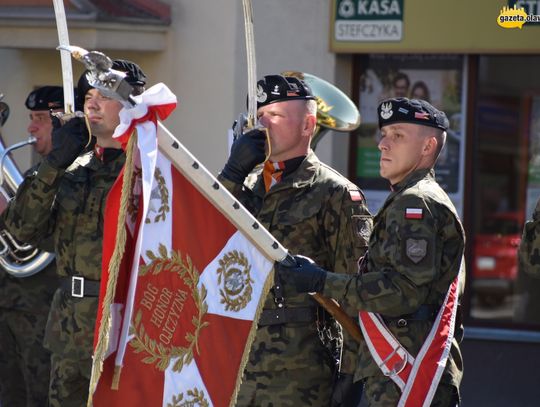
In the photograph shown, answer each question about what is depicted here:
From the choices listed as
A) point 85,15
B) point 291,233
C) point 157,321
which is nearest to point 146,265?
point 157,321

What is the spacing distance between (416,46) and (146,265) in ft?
17.6

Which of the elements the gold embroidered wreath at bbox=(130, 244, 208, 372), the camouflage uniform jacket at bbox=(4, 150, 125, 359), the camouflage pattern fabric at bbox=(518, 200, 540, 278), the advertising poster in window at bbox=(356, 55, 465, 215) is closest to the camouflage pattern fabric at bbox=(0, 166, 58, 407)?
the camouflage uniform jacket at bbox=(4, 150, 125, 359)

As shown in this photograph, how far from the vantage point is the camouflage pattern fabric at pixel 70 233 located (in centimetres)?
612

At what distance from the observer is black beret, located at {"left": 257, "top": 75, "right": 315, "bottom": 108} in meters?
5.64

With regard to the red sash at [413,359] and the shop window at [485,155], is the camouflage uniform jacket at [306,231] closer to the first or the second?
the red sash at [413,359]

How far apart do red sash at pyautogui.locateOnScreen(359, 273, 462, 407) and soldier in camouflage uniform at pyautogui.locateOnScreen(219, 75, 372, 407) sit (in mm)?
342

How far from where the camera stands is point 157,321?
485cm

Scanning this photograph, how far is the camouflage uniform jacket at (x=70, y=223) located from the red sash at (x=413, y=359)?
1691mm

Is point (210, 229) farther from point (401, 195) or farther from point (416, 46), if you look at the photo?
point (416, 46)

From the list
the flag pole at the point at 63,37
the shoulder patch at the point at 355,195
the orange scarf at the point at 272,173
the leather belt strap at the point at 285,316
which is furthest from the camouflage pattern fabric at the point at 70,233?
the shoulder patch at the point at 355,195

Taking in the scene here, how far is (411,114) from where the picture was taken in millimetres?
5145

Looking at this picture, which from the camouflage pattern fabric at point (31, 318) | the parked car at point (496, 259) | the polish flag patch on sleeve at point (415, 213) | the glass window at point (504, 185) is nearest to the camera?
the polish flag patch on sleeve at point (415, 213)

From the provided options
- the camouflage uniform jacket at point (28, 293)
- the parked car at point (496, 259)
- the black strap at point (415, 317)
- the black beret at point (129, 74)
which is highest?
the black beret at point (129, 74)

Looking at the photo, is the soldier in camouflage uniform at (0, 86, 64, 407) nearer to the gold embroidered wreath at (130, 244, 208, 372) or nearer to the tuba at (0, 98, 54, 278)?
the tuba at (0, 98, 54, 278)
